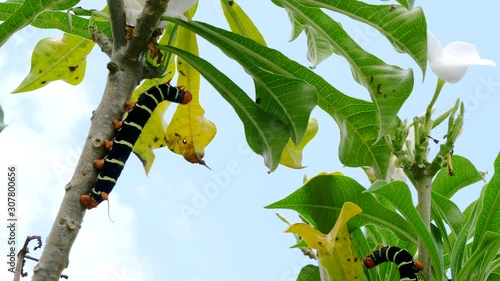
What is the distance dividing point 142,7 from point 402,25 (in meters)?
0.56

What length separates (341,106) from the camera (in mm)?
1695

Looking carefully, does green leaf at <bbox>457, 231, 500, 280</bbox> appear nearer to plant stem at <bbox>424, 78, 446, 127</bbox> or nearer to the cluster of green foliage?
the cluster of green foliage

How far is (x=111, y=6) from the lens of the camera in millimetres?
1369

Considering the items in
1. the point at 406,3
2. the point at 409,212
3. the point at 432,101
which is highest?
the point at 406,3

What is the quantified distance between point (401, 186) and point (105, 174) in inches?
27.3

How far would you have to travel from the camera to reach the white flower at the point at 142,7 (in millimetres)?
1391

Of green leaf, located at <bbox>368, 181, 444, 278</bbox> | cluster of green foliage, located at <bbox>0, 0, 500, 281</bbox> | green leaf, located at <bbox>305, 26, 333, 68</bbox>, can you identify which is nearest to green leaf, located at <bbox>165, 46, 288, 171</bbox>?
cluster of green foliage, located at <bbox>0, 0, 500, 281</bbox>

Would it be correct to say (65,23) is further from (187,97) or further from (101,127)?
(101,127)

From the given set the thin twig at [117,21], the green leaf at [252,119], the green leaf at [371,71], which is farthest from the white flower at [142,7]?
the green leaf at [371,71]

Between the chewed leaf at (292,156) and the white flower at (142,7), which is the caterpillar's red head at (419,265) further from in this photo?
the white flower at (142,7)

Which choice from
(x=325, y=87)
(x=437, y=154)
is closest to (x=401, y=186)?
(x=437, y=154)

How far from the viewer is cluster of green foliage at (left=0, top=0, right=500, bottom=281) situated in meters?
1.49

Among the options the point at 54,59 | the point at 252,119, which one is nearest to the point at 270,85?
the point at 252,119

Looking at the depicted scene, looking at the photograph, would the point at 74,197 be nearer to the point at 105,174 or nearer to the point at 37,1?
the point at 105,174
